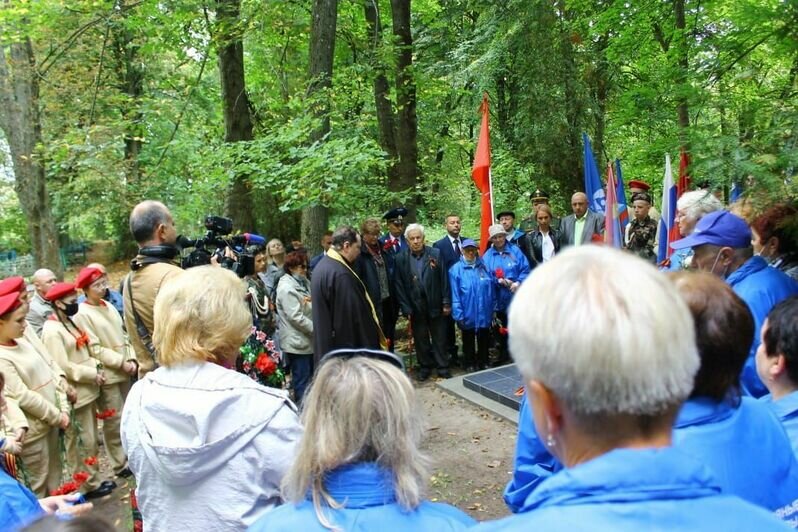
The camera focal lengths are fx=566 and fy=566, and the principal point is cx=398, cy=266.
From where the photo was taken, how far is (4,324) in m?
3.68

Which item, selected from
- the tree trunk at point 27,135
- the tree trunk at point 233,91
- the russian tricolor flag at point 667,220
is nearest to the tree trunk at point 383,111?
the tree trunk at point 233,91

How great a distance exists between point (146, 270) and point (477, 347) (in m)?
5.56

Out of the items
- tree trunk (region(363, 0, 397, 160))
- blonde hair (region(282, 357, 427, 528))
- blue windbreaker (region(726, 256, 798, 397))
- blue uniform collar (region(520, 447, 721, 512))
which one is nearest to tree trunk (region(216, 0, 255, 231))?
tree trunk (region(363, 0, 397, 160))

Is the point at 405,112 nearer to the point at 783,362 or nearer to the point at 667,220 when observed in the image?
the point at 667,220

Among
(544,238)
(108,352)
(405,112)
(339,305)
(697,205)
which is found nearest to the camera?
(697,205)

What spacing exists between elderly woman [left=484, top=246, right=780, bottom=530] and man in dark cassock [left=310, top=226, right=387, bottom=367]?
4138 millimetres

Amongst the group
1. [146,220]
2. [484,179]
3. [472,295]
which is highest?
[484,179]

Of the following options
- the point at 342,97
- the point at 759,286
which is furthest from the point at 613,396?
the point at 342,97

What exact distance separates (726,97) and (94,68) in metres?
15.0

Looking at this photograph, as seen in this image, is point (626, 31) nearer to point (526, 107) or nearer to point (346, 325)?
point (526, 107)

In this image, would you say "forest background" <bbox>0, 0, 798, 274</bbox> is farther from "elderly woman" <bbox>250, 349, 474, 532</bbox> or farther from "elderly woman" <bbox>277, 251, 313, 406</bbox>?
"elderly woman" <bbox>250, 349, 474, 532</bbox>

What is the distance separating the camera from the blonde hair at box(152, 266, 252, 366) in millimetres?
2113

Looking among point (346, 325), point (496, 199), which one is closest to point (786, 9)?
point (346, 325)

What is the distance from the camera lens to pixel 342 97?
837 centimetres
